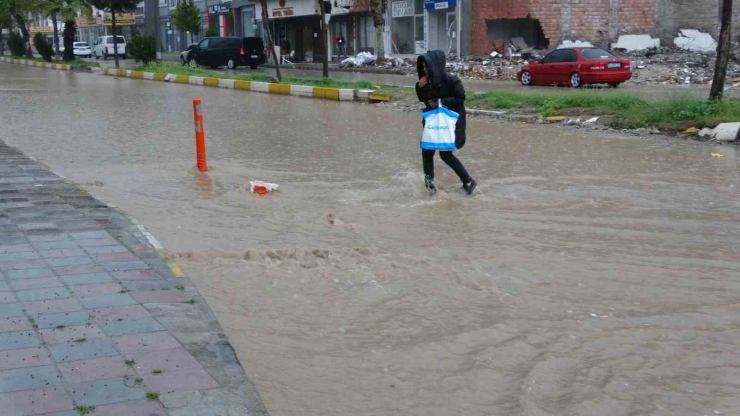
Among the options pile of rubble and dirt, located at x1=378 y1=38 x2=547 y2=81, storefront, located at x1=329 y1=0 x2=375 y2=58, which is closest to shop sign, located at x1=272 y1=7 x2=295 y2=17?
storefront, located at x1=329 y1=0 x2=375 y2=58

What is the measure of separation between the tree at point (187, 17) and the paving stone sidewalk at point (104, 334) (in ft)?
170

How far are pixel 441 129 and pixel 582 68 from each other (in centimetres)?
1719

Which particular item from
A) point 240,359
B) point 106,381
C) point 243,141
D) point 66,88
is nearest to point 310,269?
point 240,359

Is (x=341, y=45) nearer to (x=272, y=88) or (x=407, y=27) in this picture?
(x=407, y=27)

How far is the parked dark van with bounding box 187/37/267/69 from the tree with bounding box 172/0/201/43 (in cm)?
1513

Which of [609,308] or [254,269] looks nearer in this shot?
[609,308]

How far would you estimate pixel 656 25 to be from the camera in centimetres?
3812

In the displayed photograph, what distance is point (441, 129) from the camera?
8.51m

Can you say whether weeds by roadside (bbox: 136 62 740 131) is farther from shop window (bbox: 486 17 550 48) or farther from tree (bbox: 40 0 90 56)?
tree (bbox: 40 0 90 56)

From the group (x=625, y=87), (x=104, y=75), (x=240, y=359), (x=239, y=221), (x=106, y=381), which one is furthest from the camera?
(x=104, y=75)

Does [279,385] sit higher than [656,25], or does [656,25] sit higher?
[656,25]

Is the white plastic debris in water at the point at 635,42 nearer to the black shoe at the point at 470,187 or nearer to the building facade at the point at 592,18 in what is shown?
the building facade at the point at 592,18

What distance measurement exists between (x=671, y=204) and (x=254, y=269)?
4.44 meters

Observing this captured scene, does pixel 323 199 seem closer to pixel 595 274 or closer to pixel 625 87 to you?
pixel 595 274
